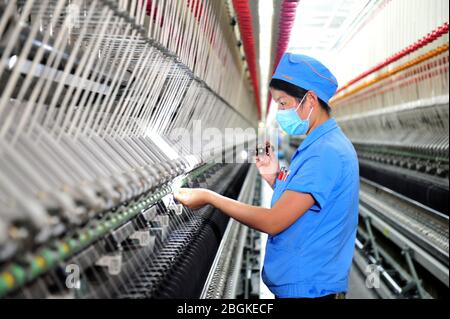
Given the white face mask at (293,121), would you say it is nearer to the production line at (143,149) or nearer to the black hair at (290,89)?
the black hair at (290,89)

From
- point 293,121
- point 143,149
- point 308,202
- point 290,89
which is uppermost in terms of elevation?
point 290,89

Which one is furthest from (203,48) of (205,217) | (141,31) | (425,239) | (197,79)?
(425,239)

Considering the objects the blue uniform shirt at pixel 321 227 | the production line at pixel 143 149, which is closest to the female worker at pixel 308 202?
the blue uniform shirt at pixel 321 227

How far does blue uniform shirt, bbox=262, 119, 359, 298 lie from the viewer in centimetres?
181

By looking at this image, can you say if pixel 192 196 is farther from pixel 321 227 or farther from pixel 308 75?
pixel 308 75

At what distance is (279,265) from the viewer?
1.94 m

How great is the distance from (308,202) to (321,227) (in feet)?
0.51

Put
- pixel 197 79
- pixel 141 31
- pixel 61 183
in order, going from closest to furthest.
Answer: pixel 61 183
pixel 141 31
pixel 197 79

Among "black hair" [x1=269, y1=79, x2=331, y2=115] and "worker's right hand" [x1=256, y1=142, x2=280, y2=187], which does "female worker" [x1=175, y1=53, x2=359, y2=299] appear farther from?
"worker's right hand" [x1=256, y1=142, x2=280, y2=187]

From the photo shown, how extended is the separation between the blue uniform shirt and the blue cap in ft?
0.47

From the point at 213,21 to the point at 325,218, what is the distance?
6.59 feet

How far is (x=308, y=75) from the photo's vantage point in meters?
1.91

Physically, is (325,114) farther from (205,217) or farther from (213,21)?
(213,21)

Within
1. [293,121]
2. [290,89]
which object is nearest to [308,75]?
[290,89]
